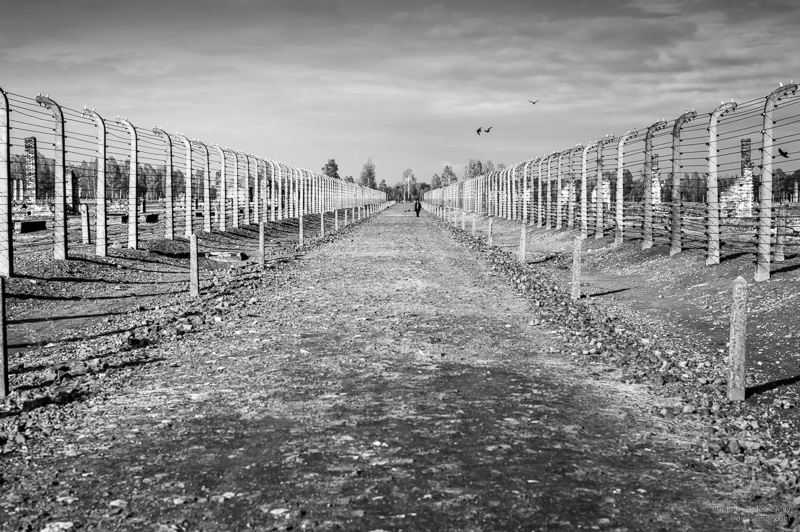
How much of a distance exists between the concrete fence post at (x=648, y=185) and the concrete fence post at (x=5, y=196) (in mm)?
15672

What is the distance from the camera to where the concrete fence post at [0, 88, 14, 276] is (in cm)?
1420

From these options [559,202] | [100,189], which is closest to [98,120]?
[100,189]

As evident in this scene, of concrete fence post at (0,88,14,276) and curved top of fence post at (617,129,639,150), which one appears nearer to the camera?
concrete fence post at (0,88,14,276)

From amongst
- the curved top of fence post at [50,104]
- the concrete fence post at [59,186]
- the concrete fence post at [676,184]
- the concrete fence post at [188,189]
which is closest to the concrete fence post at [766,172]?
the concrete fence post at [676,184]

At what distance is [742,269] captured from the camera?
1466cm

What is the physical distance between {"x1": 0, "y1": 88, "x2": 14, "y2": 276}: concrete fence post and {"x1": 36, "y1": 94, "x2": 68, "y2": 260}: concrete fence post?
1.77 m

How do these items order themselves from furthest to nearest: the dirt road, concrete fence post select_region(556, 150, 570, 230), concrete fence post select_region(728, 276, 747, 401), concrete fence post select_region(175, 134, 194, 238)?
concrete fence post select_region(556, 150, 570, 230), concrete fence post select_region(175, 134, 194, 238), concrete fence post select_region(728, 276, 747, 401), the dirt road

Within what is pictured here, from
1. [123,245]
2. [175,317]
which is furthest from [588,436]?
[123,245]

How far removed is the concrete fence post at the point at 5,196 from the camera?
14.2 metres

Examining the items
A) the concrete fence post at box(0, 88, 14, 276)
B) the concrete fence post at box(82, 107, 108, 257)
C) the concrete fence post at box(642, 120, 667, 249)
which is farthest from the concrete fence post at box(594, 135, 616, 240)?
the concrete fence post at box(0, 88, 14, 276)

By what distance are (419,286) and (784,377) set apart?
8.54 m

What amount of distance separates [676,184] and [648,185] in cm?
253

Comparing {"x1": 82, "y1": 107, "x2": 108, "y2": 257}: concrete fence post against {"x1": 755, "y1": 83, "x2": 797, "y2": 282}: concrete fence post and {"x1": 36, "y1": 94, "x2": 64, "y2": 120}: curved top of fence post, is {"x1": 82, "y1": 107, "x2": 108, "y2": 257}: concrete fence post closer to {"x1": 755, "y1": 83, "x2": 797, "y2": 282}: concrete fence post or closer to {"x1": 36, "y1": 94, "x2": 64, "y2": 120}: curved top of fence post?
{"x1": 36, "y1": 94, "x2": 64, "y2": 120}: curved top of fence post

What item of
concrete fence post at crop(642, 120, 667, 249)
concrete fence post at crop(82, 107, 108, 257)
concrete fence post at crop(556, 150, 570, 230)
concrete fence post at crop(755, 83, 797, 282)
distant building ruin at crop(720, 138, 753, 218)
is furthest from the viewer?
concrete fence post at crop(556, 150, 570, 230)
